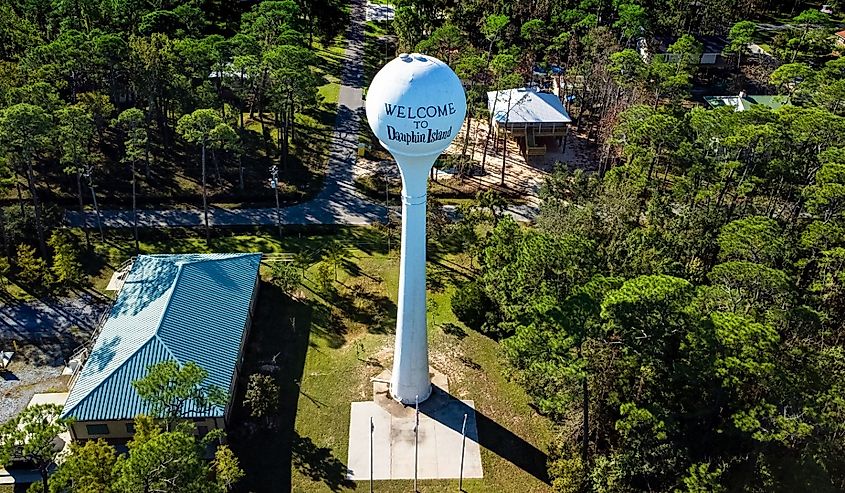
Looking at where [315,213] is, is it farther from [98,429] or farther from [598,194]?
[98,429]

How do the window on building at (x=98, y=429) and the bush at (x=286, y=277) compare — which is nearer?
the window on building at (x=98, y=429)

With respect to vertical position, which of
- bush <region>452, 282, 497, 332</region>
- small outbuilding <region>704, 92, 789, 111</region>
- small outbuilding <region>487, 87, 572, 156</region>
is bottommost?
bush <region>452, 282, 497, 332</region>

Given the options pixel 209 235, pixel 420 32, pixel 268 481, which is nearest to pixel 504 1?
pixel 420 32

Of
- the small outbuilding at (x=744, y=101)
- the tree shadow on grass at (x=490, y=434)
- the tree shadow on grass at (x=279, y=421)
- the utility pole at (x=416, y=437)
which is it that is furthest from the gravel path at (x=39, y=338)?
the small outbuilding at (x=744, y=101)

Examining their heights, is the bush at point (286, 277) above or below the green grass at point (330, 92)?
below

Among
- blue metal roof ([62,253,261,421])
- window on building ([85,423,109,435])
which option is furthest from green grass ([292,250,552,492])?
window on building ([85,423,109,435])

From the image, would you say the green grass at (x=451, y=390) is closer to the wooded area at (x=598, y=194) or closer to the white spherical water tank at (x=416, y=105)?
the wooded area at (x=598, y=194)

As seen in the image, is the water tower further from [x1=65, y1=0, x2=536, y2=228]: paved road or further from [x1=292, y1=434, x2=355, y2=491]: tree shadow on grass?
[x1=65, y1=0, x2=536, y2=228]: paved road

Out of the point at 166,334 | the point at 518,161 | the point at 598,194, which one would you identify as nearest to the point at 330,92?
the point at 518,161
